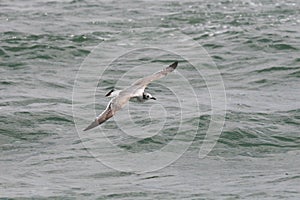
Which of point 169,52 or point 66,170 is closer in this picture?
point 66,170

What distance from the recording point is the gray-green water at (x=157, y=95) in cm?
1395

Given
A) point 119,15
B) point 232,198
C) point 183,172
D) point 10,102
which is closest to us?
point 232,198

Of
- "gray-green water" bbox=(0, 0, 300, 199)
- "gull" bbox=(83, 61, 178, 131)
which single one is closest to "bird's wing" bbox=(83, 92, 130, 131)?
"gull" bbox=(83, 61, 178, 131)

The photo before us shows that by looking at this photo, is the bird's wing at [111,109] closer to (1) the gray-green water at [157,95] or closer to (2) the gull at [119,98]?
(2) the gull at [119,98]

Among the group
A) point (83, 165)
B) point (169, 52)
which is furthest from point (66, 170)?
point (169, 52)

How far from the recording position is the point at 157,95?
19844 millimetres

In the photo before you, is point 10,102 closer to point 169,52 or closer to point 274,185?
point 169,52

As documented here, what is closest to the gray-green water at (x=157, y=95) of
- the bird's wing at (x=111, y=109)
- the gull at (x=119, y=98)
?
the gull at (x=119, y=98)

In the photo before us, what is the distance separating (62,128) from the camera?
17.3 meters

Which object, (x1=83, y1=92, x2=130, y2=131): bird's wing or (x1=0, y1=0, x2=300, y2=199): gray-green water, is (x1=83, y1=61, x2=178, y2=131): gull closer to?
(x1=83, y1=92, x2=130, y2=131): bird's wing

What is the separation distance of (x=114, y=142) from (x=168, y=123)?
176 cm

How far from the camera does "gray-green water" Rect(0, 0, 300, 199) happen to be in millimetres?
13945

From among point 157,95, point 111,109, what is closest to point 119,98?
point 111,109

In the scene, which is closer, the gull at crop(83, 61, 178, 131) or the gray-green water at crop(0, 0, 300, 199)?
the gull at crop(83, 61, 178, 131)
